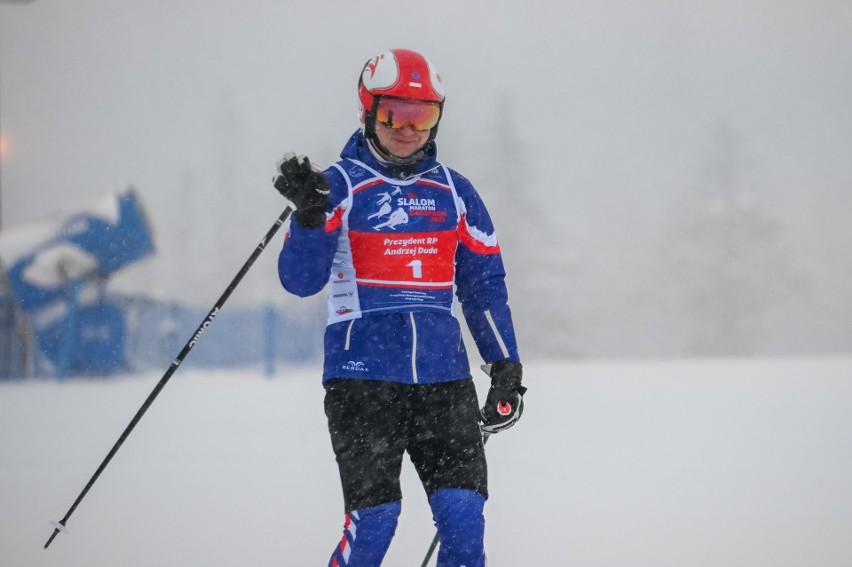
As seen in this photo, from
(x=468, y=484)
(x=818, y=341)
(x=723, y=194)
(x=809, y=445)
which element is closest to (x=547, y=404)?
(x=809, y=445)

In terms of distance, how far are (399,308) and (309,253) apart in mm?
367

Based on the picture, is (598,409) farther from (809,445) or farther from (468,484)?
(468,484)

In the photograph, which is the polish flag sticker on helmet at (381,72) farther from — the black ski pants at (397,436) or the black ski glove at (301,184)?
the black ski pants at (397,436)

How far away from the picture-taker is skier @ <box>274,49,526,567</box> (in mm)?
2670

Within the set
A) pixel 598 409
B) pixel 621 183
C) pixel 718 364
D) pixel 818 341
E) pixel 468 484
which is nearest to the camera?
pixel 468 484

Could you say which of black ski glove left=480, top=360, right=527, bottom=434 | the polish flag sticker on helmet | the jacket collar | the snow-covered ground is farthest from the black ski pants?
the snow-covered ground

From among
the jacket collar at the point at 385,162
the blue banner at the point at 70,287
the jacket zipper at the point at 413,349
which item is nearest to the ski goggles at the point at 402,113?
the jacket collar at the point at 385,162

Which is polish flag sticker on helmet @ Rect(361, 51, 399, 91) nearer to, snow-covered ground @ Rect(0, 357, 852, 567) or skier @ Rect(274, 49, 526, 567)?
skier @ Rect(274, 49, 526, 567)

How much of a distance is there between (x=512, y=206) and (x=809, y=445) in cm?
2335

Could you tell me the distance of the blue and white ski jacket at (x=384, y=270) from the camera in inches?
110

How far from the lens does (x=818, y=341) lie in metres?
38.1

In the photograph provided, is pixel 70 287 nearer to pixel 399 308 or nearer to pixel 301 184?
pixel 399 308

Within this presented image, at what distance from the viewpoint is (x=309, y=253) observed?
2.70 m

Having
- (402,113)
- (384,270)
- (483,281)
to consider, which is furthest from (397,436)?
(402,113)
